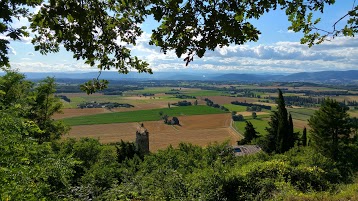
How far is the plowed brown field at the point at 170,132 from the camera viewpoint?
5616 cm

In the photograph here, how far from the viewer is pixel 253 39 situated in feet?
10.2

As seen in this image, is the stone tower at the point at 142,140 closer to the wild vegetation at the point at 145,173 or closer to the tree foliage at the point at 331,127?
the wild vegetation at the point at 145,173

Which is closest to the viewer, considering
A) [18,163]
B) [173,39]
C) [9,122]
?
[173,39]

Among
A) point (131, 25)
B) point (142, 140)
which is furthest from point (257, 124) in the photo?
point (131, 25)

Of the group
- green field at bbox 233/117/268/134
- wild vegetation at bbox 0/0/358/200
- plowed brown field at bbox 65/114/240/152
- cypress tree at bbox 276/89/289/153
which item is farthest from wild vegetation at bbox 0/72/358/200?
green field at bbox 233/117/268/134

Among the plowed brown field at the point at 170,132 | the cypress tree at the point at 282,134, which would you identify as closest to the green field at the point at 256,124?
the plowed brown field at the point at 170,132

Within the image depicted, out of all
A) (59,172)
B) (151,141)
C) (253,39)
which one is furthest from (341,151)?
(151,141)

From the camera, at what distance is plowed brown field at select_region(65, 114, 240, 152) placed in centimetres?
5616

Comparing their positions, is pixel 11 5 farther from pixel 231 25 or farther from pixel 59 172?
pixel 59 172

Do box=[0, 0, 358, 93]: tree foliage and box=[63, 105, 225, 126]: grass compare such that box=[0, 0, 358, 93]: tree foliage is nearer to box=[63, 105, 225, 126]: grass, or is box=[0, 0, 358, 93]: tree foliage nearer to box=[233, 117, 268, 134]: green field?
box=[233, 117, 268, 134]: green field

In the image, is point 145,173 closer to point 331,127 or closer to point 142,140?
point 331,127

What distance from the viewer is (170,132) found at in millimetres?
65062

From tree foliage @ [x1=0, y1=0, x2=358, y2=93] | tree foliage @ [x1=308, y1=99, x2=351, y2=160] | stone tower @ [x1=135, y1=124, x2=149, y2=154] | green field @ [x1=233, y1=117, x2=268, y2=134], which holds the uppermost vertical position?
tree foliage @ [x1=0, y1=0, x2=358, y2=93]

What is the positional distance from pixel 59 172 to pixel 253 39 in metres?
6.98
